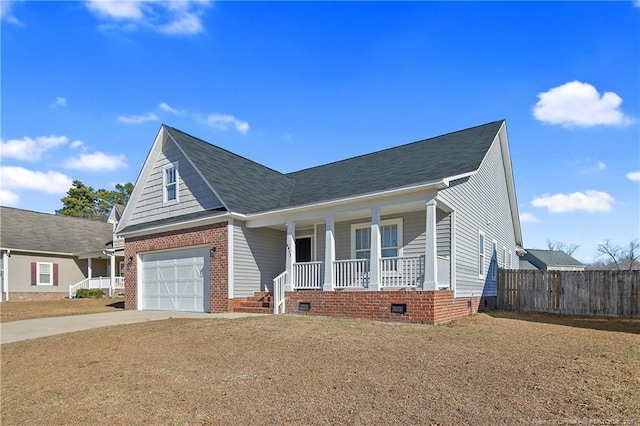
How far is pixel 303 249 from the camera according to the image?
15984mm

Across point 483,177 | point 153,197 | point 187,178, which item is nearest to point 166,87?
point 187,178

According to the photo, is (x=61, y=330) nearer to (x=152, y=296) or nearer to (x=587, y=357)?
(x=152, y=296)

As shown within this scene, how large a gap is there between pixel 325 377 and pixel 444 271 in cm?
717

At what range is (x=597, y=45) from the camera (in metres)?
11.6

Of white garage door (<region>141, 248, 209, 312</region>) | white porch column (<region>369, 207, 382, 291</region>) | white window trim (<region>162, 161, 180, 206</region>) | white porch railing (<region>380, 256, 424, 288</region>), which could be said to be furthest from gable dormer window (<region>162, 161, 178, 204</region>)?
white porch railing (<region>380, 256, 424, 288</region>)

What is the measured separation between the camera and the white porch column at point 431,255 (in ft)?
34.5

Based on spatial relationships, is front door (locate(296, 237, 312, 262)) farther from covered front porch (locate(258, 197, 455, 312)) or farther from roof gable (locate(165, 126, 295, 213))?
roof gable (locate(165, 126, 295, 213))

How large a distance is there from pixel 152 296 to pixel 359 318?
382 inches

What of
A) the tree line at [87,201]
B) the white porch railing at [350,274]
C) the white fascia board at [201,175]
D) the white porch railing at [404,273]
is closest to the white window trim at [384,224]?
the white porch railing at [404,273]

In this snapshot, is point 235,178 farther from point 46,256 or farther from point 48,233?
point 48,233

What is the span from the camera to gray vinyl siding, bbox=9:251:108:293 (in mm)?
25688

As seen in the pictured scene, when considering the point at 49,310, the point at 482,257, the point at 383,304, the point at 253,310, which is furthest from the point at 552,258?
the point at 49,310

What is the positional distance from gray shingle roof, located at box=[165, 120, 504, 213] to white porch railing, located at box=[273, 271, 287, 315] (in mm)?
2526

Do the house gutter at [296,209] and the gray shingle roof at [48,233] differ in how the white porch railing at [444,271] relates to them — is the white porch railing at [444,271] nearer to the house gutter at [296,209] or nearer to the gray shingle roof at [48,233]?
the house gutter at [296,209]
